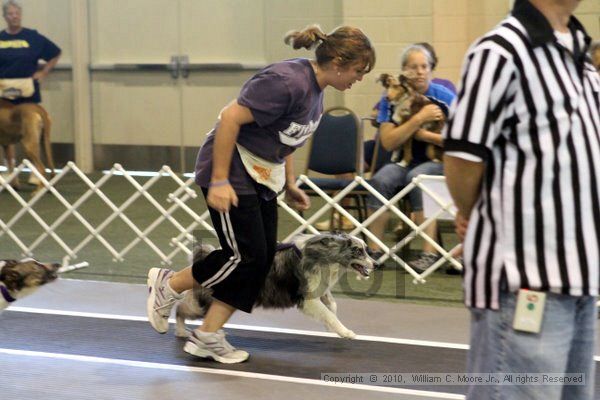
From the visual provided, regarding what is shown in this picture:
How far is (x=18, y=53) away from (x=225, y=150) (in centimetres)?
539

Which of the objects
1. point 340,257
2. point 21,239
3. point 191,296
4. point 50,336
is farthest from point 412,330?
point 21,239

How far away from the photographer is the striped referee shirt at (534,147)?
151 cm

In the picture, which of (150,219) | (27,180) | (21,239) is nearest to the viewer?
(21,239)

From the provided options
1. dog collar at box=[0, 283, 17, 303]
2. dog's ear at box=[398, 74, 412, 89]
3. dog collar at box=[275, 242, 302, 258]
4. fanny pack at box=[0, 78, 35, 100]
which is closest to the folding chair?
dog's ear at box=[398, 74, 412, 89]

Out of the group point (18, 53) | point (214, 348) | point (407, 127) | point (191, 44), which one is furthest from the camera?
point (191, 44)

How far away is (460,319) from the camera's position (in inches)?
155

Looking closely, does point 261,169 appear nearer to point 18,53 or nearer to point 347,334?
point 347,334

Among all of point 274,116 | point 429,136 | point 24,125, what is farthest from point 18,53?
point 274,116

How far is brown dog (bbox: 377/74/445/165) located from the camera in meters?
4.86

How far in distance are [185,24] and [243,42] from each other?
607mm

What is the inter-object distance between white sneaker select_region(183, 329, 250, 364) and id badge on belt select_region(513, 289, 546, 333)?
1899 mm

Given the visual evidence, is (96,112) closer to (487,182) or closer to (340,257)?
(340,257)

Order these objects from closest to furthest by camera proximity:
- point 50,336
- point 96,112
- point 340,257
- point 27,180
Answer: point 340,257, point 50,336, point 27,180, point 96,112

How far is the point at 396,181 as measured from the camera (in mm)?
4977
